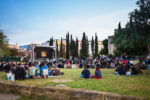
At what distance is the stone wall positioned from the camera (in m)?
4.71

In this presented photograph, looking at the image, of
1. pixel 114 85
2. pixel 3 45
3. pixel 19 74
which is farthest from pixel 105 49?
pixel 114 85

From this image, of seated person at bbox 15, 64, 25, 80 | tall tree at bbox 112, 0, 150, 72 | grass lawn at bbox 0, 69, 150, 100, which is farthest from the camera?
tall tree at bbox 112, 0, 150, 72

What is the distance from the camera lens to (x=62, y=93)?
555 cm

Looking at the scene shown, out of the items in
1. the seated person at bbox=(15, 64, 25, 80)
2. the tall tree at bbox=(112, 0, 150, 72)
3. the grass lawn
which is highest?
the tall tree at bbox=(112, 0, 150, 72)

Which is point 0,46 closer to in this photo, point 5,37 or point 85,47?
point 5,37

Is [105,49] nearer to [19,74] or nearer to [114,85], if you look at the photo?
[19,74]

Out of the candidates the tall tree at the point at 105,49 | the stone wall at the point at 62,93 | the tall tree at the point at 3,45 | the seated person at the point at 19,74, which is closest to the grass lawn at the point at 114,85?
the stone wall at the point at 62,93

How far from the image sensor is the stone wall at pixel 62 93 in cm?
471

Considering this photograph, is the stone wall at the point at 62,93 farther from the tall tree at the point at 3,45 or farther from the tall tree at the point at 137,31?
the tall tree at the point at 3,45

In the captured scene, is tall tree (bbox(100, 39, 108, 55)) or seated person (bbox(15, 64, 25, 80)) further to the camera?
tall tree (bbox(100, 39, 108, 55))

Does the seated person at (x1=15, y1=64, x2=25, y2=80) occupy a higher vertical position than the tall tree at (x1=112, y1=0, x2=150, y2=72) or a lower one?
lower

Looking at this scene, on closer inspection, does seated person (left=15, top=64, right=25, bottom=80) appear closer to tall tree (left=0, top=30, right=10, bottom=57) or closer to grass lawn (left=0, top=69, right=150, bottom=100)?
grass lawn (left=0, top=69, right=150, bottom=100)

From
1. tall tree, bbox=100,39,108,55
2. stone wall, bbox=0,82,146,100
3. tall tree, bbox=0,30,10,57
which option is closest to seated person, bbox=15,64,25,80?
stone wall, bbox=0,82,146,100

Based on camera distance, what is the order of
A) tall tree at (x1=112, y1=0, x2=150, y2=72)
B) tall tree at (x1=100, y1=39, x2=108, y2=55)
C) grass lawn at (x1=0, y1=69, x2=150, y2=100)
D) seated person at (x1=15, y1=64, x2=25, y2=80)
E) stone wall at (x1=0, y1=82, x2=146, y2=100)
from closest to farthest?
1. stone wall at (x1=0, y1=82, x2=146, y2=100)
2. grass lawn at (x1=0, y1=69, x2=150, y2=100)
3. seated person at (x1=15, y1=64, x2=25, y2=80)
4. tall tree at (x1=112, y1=0, x2=150, y2=72)
5. tall tree at (x1=100, y1=39, x2=108, y2=55)
